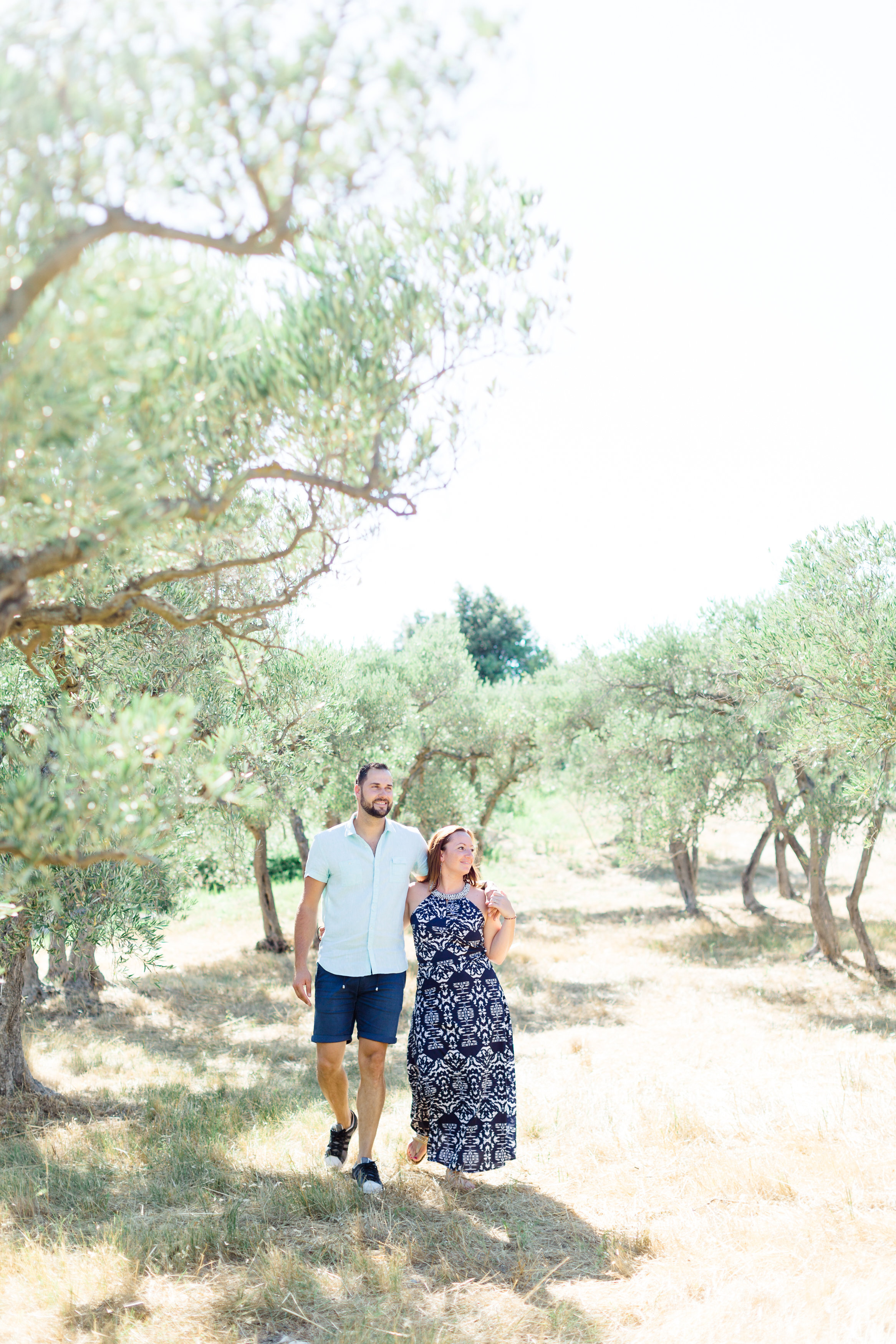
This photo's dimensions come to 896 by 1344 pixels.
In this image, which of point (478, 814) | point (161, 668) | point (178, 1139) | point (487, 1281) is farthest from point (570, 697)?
point (487, 1281)

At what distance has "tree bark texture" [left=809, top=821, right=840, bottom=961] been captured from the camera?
54.4 feet

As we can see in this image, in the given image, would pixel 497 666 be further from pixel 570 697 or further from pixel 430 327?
pixel 430 327

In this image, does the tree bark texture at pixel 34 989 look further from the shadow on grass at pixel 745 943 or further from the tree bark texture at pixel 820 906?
the tree bark texture at pixel 820 906

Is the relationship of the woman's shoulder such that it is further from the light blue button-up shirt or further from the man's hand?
the man's hand

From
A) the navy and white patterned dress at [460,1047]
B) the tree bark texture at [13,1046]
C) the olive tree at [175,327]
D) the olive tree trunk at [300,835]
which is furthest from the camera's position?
the olive tree trunk at [300,835]

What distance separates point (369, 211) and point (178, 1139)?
611 centimetres

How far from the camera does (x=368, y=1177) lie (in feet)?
17.2

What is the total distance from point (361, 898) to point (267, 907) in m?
14.4

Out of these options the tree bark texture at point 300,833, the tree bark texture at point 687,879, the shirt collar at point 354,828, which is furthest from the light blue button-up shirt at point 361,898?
the tree bark texture at point 687,879

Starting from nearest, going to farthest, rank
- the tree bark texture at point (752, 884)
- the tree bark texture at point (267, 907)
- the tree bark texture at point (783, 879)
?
the tree bark texture at point (267, 907) → the tree bark texture at point (752, 884) → the tree bark texture at point (783, 879)

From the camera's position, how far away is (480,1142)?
211 inches

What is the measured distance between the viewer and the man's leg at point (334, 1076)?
5.50m

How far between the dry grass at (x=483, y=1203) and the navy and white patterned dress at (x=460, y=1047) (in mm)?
301

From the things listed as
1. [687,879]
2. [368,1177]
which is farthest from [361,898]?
[687,879]
